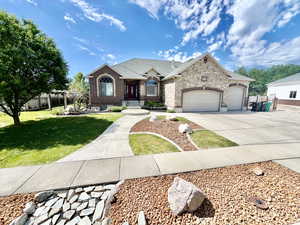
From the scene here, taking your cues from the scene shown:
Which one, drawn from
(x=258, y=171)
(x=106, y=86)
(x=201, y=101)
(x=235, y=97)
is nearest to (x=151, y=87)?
(x=106, y=86)

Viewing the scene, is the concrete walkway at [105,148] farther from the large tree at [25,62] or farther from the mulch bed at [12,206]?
the large tree at [25,62]

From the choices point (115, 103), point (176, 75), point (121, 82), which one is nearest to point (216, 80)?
point (176, 75)

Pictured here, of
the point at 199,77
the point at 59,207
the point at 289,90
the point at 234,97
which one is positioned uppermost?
the point at 199,77

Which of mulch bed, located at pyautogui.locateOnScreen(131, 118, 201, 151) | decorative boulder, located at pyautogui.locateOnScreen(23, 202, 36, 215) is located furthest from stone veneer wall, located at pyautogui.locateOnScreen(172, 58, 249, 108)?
decorative boulder, located at pyautogui.locateOnScreen(23, 202, 36, 215)

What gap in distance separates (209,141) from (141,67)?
1514cm

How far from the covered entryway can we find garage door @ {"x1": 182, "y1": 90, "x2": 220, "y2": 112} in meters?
2.02

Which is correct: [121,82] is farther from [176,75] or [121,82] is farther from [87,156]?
[87,156]

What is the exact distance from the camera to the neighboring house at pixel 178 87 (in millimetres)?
13453

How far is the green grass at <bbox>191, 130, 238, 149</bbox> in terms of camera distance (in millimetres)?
5255

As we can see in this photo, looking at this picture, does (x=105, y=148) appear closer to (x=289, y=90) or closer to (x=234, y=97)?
(x=234, y=97)

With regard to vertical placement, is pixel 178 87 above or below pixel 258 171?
above

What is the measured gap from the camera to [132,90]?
55.2 ft

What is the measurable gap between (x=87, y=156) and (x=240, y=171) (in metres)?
4.81

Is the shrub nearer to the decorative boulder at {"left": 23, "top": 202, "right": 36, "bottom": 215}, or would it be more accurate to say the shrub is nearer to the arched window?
the arched window
